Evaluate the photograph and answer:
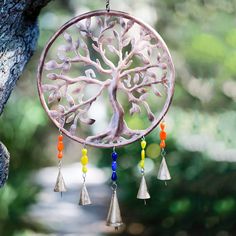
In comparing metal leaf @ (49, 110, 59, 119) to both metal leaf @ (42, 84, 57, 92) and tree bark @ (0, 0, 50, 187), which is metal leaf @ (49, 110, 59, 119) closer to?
metal leaf @ (42, 84, 57, 92)

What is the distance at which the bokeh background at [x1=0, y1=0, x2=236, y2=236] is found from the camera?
4.26 m

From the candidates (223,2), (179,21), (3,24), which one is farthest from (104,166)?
(3,24)

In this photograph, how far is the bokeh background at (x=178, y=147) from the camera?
426 centimetres

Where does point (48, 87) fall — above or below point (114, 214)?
above

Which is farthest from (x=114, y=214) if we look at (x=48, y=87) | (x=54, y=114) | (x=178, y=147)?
(x=178, y=147)

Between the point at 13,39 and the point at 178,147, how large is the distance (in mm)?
2847

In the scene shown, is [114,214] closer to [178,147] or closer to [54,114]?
[54,114]

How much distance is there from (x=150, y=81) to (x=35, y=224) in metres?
3.19

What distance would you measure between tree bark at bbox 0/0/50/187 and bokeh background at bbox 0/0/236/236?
99.6 inches

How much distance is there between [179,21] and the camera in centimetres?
492

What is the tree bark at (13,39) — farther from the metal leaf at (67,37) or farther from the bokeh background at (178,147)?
the bokeh background at (178,147)

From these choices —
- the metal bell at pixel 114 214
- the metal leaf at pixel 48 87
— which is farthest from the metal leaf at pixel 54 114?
the metal bell at pixel 114 214

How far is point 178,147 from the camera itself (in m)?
4.28

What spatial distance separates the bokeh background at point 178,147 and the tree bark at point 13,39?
253 centimetres
